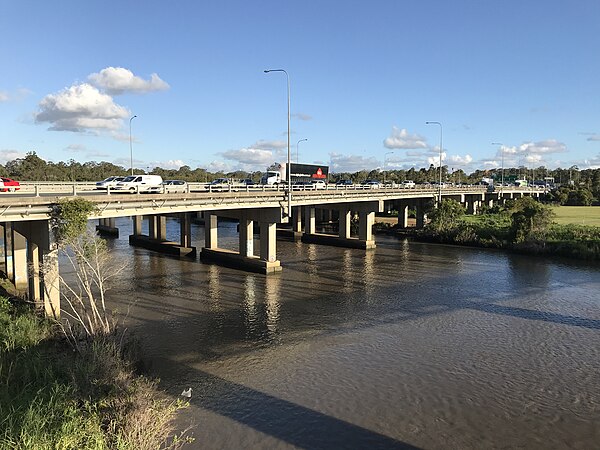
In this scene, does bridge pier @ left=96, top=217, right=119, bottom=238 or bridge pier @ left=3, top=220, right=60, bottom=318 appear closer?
bridge pier @ left=3, top=220, right=60, bottom=318

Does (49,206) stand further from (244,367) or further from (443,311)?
(443,311)

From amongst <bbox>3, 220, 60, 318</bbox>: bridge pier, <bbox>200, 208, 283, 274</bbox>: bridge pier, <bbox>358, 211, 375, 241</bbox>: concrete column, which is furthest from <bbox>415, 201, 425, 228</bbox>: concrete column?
<bbox>3, 220, 60, 318</bbox>: bridge pier

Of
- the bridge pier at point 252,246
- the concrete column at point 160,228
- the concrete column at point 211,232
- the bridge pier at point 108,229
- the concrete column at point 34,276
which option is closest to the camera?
the concrete column at point 34,276

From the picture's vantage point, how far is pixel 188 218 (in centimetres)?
4672

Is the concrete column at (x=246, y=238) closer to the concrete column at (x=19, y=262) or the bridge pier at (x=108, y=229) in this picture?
the concrete column at (x=19, y=262)

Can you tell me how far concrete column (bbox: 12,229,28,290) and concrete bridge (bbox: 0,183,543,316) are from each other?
54 millimetres

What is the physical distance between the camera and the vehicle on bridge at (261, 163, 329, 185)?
74800 millimetres

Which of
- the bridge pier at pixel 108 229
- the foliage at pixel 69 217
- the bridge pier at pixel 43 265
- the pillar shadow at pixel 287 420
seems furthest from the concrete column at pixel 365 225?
the pillar shadow at pixel 287 420

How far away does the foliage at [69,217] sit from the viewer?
2283cm

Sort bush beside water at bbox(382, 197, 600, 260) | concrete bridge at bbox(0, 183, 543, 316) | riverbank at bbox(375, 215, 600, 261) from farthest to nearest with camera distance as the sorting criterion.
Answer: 1. bush beside water at bbox(382, 197, 600, 260)
2. riverbank at bbox(375, 215, 600, 261)
3. concrete bridge at bbox(0, 183, 543, 316)

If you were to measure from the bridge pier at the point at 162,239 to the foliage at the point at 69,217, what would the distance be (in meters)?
20.6

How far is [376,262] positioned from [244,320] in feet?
73.8

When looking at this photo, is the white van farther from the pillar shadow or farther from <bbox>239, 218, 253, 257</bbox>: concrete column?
the pillar shadow

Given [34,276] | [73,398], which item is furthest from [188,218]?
[73,398]
